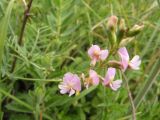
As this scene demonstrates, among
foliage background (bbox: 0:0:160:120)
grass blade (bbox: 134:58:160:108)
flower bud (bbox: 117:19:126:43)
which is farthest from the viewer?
foliage background (bbox: 0:0:160:120)

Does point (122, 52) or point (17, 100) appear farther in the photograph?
point (17, 100)

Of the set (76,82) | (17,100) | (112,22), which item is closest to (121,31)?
(112,22)

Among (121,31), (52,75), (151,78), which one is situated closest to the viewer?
(121,31)

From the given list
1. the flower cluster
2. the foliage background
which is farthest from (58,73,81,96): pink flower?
the foliage background

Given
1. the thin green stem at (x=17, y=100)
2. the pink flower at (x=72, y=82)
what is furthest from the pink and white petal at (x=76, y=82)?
the thin green stem at (x=17, y=100)

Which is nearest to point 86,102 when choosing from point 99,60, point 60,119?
point 60,119

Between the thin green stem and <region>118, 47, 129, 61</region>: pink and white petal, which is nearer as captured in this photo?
<region>118, 47, 129, 61</region>: pink and white petal

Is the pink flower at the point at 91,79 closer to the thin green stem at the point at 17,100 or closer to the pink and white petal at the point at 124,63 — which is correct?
the pink and white petal at the point at 124,63

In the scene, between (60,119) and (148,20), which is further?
(148,20)

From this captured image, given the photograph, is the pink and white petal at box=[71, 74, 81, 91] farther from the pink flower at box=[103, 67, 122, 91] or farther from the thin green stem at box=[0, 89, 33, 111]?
the thin green stem at box=[0, 89, 33, 111]

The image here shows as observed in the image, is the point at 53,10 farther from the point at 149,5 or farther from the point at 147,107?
the point at 149,5

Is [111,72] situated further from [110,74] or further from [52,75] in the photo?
[52,75]
